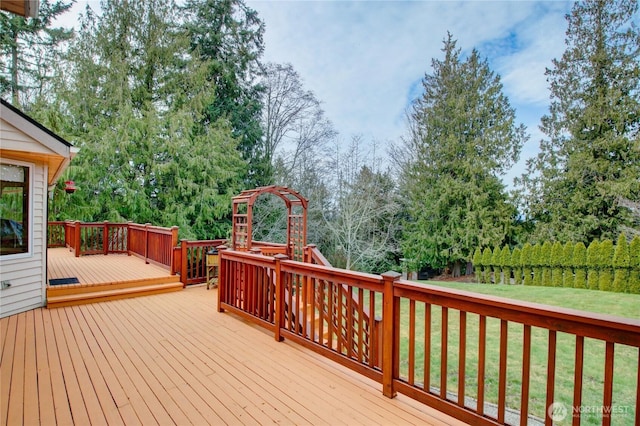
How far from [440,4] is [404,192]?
347 inches

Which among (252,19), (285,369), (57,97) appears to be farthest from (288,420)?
(252,19)

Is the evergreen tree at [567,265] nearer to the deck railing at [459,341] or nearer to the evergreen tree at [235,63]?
the deck railing at [459,341]

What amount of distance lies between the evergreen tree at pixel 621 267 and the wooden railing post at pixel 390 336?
38.8 feet

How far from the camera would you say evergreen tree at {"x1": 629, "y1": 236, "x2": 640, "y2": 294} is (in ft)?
31.9

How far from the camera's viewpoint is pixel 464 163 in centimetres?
1459

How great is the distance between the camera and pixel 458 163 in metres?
15.0

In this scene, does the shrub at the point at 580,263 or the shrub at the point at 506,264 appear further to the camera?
the shrub at the point at 506,264

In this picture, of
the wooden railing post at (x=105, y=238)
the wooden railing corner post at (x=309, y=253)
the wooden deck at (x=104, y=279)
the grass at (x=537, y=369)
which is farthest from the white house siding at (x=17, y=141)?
the grass at (x=537, y=369)

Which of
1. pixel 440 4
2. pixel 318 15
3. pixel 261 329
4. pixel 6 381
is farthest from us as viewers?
pixel 318 15

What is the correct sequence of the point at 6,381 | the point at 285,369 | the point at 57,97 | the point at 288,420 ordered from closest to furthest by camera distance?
the point at 288,420, the point at 6,381, the point at 285,369, the point at 57,97

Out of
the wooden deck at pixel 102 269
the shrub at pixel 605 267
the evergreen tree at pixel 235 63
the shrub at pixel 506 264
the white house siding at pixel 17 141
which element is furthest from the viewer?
the evergreen tree at pixel 235 63

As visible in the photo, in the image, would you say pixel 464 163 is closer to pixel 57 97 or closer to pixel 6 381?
pixel 6 381

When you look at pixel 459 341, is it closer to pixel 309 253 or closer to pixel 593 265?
pixel 309 253

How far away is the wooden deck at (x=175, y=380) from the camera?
216 centimetres
